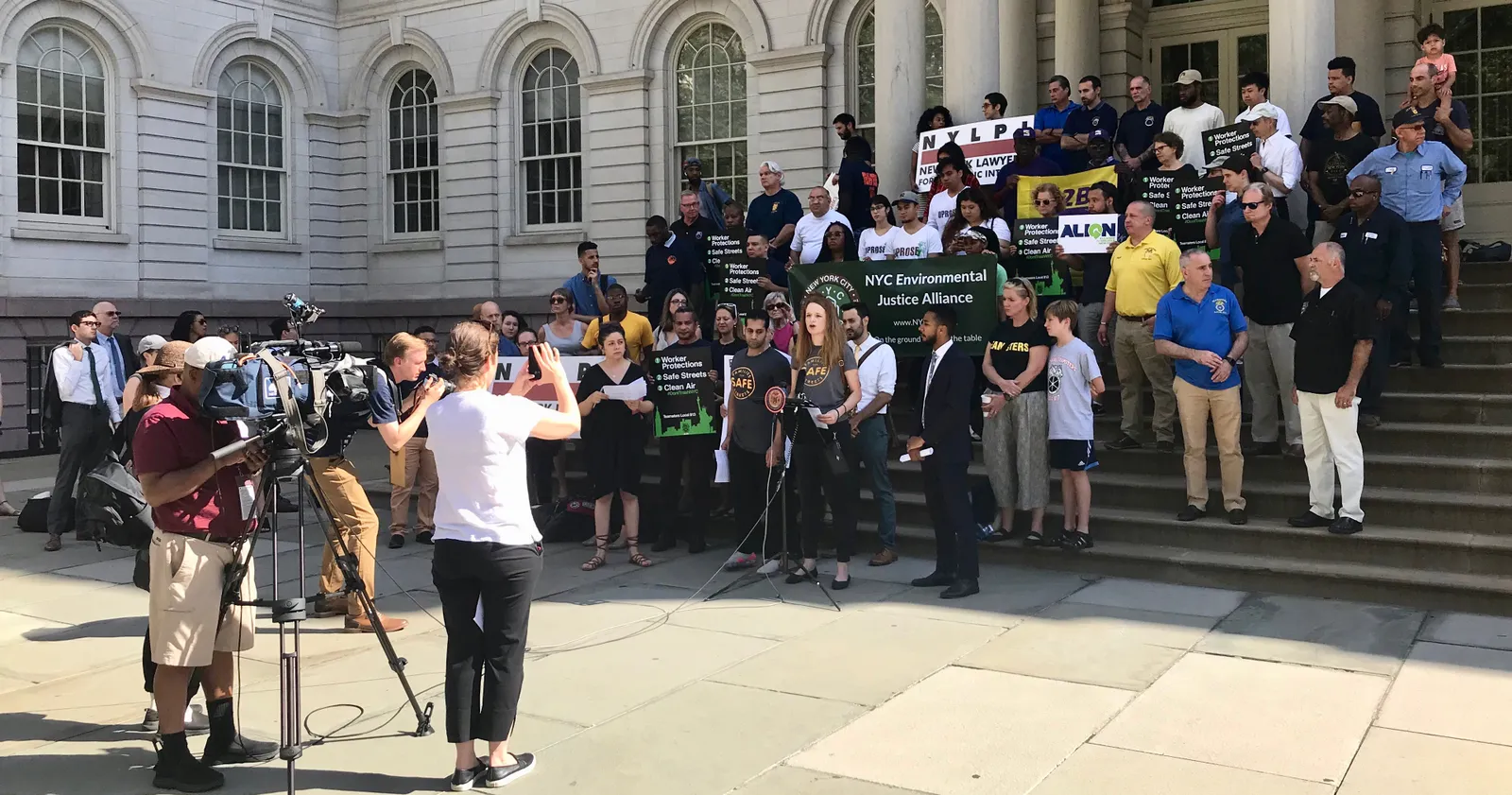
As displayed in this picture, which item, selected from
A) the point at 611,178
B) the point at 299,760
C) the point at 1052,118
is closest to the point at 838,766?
the point at 299,760

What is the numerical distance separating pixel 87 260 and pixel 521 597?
1720 centimetres

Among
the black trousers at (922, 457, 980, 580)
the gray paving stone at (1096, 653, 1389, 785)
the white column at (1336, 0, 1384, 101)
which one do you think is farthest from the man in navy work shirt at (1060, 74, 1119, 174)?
the gray paving stone at (1096, 653, 1389, 785)

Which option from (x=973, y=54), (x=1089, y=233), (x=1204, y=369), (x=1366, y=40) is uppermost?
(x=1366, y=40)

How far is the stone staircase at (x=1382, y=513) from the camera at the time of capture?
775cm

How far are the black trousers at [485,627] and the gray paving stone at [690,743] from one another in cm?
38

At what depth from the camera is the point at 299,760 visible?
5254mm

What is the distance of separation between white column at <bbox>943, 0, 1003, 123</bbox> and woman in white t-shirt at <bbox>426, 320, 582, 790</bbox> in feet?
31.7

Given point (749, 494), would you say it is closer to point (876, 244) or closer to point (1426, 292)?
point (876, 244)

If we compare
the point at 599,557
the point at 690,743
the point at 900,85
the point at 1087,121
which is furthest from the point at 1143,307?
the point at 690,743

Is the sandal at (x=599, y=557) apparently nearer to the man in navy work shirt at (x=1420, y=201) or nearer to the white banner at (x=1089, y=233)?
the white banner at (x=1089, y=233)

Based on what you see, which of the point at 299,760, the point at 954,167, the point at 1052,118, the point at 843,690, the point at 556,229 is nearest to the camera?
the point at 299,760

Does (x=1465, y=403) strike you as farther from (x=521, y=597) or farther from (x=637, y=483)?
(x=521, y=597)

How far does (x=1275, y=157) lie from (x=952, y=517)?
15.7ft

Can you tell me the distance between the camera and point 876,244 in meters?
11.6
